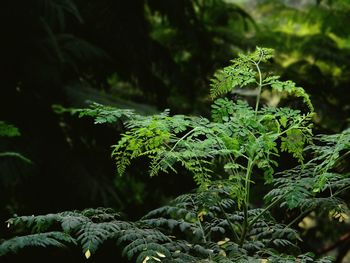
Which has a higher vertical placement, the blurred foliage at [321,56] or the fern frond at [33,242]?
the blurred foliage at [321,56]

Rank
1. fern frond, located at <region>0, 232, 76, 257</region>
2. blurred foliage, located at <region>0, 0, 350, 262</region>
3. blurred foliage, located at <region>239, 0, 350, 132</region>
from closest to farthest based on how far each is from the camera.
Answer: fern frond, located at <region>0, 232, 76, 257</region>, blurred foliage, located at <region>0, 0, 350, 262</region>, blurred foliage, located at <region>239, 0, 350, 132</region>

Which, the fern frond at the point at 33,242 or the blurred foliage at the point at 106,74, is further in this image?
the blurred foliage at the point at 106,74

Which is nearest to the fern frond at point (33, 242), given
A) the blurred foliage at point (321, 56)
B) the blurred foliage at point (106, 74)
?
the blurred foliage at point (106, 74)

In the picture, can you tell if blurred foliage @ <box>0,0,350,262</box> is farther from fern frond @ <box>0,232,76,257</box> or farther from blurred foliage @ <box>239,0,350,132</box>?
fern frond @ <box>0,232,76,257</box>

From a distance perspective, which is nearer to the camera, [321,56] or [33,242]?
[33,242]

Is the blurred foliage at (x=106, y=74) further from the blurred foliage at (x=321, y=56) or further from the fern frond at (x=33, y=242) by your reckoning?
the fern frond at (x=33, y=242)

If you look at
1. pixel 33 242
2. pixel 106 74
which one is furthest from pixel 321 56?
pixel 33 242

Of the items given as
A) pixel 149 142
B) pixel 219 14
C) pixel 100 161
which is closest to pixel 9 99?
pixel 100 161

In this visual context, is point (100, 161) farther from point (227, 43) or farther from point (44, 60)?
point (227, 43)

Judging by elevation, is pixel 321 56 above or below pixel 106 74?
above

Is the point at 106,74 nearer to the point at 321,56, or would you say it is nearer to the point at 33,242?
the point at 321,56

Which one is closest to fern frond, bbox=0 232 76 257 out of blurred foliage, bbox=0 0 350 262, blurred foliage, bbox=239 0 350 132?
blurred foliage, bbox=0 0 350 262

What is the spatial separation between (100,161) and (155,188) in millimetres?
793

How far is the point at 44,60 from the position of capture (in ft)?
10.1
